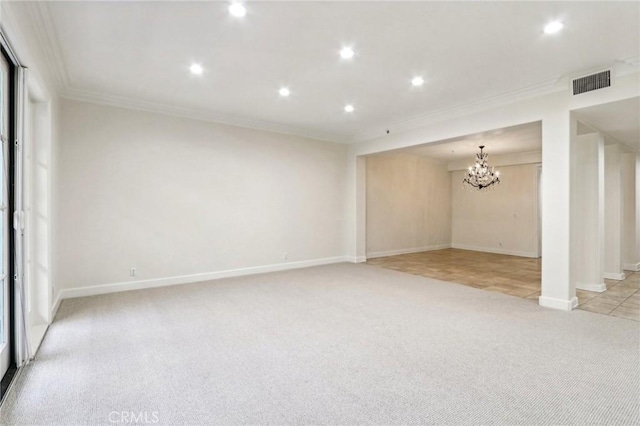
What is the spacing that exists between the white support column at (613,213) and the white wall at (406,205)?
4.25 m

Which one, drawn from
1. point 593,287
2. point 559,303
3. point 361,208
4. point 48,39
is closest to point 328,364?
point 559,303

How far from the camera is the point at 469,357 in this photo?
9.04ft

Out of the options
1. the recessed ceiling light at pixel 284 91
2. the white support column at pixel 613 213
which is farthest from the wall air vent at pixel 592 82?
the recessed ceiling light at pixel 284 91

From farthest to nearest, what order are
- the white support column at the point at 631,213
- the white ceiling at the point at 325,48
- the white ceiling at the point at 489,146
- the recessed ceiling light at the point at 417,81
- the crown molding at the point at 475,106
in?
the white support column at the point at 631,213 < the white ceiling at the point at 489,146 < the crown molding at the point at 475,106 < the recessed ceiling light at the point at 417,81 < the white ceiling at the point at 325,48

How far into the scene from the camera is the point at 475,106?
4855 mm

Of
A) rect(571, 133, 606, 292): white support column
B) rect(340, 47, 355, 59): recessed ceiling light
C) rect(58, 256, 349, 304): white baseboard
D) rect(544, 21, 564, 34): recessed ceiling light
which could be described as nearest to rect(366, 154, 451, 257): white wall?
rect(58, 256, 349, 304): white baseboard

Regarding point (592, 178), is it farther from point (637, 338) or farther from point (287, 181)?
point (287, 181)

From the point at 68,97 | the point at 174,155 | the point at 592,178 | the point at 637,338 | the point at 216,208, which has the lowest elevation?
the point at 637,338

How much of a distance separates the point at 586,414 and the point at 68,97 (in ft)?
20.6

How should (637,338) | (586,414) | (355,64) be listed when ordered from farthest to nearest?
(355,64) < (637,338) < (586,414)

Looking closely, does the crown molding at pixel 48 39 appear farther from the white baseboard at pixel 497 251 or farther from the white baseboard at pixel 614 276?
the white baseboard at pixel 497 251

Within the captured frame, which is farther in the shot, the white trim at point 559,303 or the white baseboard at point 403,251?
the white baseboard at point 403,251

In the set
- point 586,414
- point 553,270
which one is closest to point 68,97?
point 586,414

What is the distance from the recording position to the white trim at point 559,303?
13.3 feet
